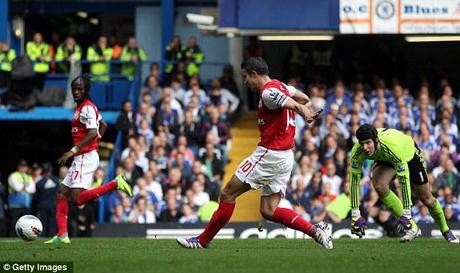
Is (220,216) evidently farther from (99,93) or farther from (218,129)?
(99,93)

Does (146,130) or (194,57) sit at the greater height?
(194,57)

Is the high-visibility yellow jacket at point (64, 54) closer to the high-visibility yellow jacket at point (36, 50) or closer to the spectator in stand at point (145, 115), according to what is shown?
the high-visibility yellow jacket at point (36, 50)

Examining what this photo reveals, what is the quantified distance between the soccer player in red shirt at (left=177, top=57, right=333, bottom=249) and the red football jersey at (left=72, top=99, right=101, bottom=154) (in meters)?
3.16

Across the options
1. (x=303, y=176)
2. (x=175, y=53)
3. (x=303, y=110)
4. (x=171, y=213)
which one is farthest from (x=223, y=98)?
(x=303, y=110)

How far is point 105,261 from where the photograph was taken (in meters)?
14.3

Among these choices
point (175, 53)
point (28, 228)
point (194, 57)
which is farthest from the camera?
point (175, 53)

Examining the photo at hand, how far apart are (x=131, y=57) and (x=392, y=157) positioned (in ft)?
45.5

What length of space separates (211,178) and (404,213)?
30.8ft

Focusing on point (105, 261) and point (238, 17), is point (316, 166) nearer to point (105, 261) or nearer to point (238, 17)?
point (238, 17)

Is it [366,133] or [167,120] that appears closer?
[366,133]

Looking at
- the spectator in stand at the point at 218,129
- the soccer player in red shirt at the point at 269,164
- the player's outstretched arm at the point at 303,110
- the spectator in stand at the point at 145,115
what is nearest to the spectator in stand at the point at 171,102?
the spectator in stand at the point at 145,115

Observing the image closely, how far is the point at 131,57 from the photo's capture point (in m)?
30.1

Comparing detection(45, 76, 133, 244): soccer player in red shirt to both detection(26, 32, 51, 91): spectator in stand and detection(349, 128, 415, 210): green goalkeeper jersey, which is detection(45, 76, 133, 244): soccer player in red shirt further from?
detection(26, 32, 51, 91): spectator in stand

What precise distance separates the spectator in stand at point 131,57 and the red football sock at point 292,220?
1470 centimetres
